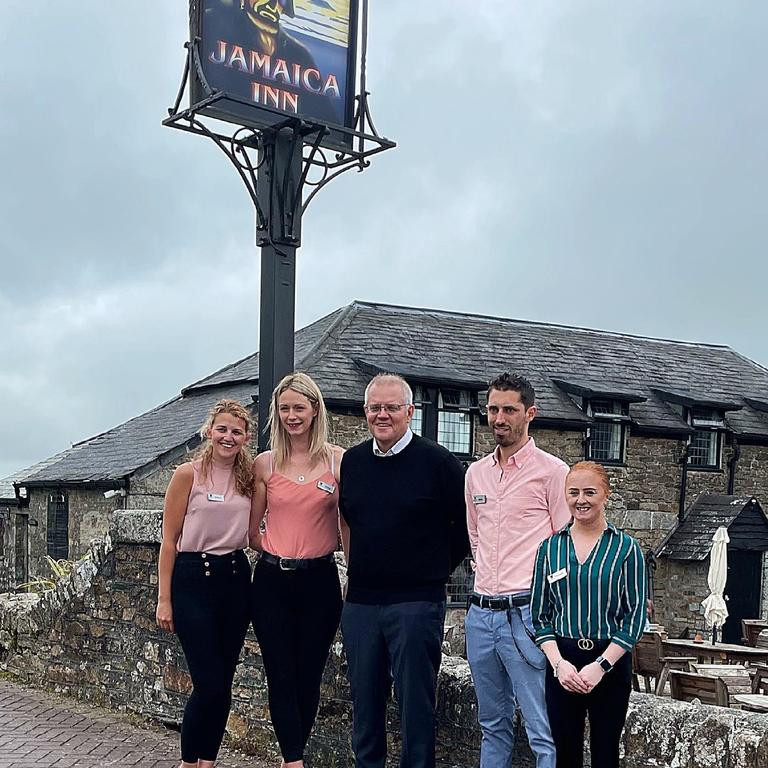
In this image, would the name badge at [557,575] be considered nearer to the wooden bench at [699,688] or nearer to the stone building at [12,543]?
the wooden bench at [699,688]

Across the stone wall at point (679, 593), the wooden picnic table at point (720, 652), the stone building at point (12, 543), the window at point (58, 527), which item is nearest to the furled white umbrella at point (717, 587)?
the wooden picnic table at point (720, 652)

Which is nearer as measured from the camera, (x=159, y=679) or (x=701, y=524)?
(x=159, y=679)

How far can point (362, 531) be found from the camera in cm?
437

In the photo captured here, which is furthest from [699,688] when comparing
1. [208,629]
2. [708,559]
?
[708,559]

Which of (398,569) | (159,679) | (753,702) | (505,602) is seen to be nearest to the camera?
(505,602)

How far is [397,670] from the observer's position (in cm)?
432

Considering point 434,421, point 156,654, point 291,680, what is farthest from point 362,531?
point 434,421

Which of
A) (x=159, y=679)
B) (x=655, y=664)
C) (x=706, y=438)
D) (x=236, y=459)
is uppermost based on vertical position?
(x=236, y=459)

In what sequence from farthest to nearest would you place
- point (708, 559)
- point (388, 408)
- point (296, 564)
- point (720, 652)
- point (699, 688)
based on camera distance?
point (708, 559)
point (720, 652)
point (699, 688)
point (296, 564)
point (388, 408)

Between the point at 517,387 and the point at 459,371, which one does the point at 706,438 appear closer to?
the point at 459,371

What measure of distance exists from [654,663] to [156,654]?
236 inches

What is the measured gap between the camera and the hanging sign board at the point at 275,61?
6.88 metres

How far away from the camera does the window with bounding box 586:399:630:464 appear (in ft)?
70.3

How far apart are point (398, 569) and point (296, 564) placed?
570 mm
